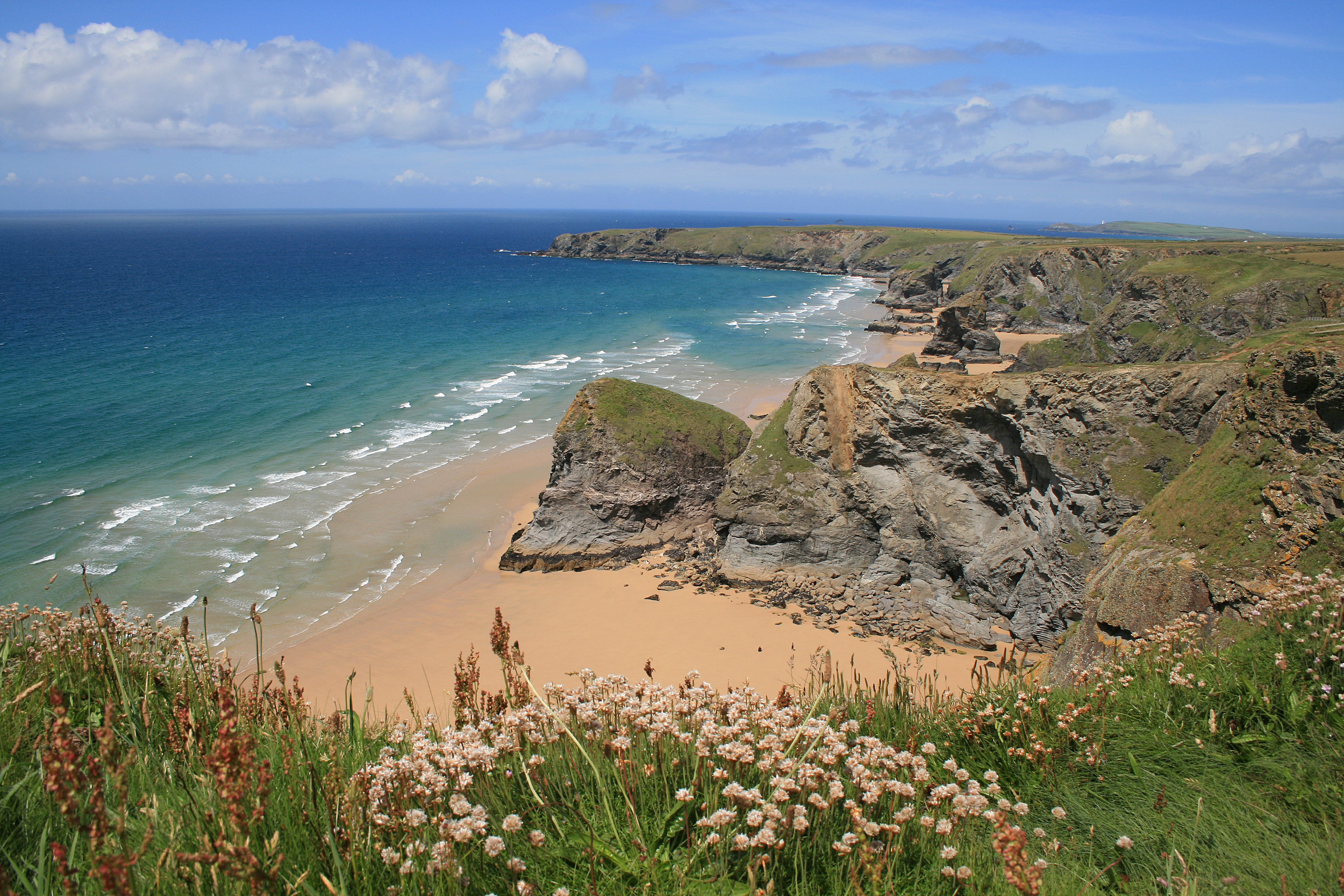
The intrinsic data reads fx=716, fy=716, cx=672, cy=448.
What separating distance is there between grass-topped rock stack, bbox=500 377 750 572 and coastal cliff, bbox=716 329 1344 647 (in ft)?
10.5

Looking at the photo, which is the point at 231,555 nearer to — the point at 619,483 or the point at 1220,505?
the point at 619,483

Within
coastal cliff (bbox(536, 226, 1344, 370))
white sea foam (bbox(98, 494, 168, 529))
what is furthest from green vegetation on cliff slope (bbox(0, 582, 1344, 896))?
white sea foam (bbox(98, 494, 168, 529))

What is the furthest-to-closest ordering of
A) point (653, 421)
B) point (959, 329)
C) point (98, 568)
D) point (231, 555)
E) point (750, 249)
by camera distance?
point (750, 249)
point (959, 329)
point (653, 421)
point (231, 555)
point (98, 568)

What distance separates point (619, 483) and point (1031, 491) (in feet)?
39.6

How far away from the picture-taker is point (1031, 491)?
655 inches

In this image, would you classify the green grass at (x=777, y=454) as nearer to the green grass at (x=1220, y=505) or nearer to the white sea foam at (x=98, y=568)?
the green grass at (x=1220, y=505)

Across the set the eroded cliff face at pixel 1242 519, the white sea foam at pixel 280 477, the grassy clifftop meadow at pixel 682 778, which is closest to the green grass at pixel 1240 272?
the eroded cliff face at pixel 1242 519

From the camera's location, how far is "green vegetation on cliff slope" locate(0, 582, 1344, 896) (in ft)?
8.92

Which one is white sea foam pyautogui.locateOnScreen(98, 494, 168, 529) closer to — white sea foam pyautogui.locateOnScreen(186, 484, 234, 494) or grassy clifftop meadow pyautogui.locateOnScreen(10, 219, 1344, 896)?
white sea foam pyautogui.locateOnScreen(186, 484, 234, 494)

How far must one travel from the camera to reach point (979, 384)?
17094mm

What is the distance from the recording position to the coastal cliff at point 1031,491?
9.91m

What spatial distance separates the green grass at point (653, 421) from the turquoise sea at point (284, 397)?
6.85m

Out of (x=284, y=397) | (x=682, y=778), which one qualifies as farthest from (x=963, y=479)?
(x=284, y=397)

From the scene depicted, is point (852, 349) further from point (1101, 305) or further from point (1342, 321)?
point (1342, 321)
